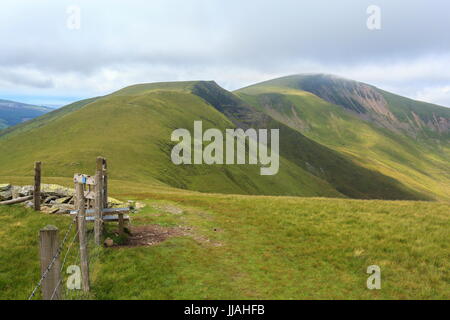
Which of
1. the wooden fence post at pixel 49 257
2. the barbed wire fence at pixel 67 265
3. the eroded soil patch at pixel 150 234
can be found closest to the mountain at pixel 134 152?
the eroded soil patch at pixel 150 234

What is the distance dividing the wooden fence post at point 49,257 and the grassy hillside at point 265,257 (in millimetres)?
3356

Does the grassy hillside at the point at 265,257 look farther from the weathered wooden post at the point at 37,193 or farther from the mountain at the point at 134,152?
the mountain at the point at 134,152

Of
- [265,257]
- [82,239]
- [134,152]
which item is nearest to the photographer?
[82,239]

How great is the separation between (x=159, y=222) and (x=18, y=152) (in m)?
107

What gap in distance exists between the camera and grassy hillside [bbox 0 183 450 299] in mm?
13555

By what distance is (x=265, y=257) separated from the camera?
17188 mm

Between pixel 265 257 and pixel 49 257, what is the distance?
11.3m

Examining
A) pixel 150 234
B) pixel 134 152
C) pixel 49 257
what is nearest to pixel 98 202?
pixel 150 234

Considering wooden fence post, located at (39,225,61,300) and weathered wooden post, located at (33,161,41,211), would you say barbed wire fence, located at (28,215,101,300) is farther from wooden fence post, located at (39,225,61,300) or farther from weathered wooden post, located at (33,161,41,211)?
weathered wooden post, located at (33,161,41,211)

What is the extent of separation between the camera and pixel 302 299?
42.5 feet

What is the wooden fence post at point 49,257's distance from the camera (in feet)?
30.2

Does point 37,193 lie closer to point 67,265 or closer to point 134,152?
point 67,265

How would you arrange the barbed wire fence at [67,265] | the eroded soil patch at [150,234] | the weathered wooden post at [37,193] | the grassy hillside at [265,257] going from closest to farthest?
1. the barbed wire fence at [67,265]
2. the grassy hillside at [265,257]
3. the eroded soil patch at [150,234]
4. the weathered wooden post at [37,193]

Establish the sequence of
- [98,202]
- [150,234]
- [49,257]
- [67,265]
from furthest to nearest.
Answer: [150,234] → [98,202] → [67,265] → [49,257]
